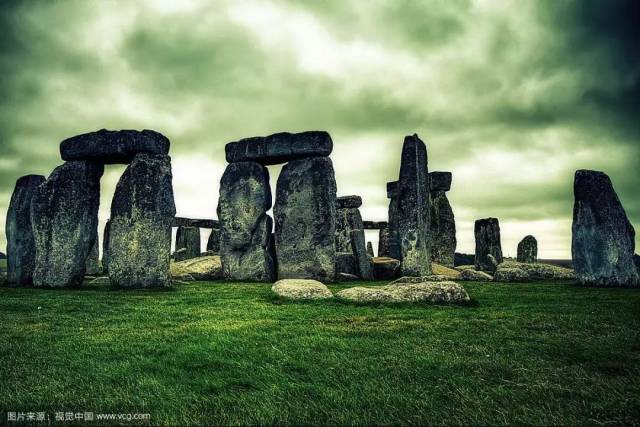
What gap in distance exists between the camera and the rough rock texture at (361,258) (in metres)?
13.3

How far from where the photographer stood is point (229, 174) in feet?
44.1

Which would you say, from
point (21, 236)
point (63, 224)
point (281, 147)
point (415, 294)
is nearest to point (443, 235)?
point (281, 147)

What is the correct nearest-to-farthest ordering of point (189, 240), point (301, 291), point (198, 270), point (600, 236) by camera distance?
point (301, 291)
point (600, 236)
point (198, 270)
point (189, 240)

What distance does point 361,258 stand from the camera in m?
13.4

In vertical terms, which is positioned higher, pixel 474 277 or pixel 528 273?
pixel 528 273

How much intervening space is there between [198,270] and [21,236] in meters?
4.61

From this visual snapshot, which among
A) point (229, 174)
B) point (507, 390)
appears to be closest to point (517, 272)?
point (229, 174)

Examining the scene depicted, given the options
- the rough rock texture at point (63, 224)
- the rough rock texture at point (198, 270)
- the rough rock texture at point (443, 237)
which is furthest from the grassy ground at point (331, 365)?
the rough rock texture at point (443, 237)

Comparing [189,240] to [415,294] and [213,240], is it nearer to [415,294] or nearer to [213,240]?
[213,240]

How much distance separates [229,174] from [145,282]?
489 cm

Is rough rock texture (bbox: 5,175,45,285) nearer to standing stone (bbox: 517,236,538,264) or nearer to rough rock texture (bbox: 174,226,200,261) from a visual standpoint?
rough rock texture (bbox: 174,226,200,261)

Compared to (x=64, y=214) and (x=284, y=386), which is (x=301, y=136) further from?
(x=284, y=386)

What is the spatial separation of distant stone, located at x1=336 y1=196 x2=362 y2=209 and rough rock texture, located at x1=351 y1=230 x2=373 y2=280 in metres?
6.52

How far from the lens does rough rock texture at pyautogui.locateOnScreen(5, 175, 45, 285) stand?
35.4ft
